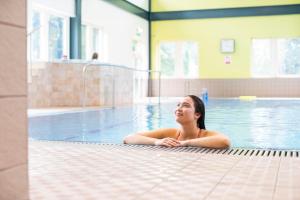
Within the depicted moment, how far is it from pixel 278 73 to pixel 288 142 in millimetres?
13837

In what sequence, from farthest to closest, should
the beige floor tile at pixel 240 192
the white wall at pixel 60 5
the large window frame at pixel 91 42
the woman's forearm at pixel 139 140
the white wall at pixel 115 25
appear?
1. the white wall at pixel 115 25
2. the large window frame at pixel 91 42
3. the white wall at pixel 60 5
4. the woman's forearm at pixel 139 140
5. the beige floor tile at pixel 240 192

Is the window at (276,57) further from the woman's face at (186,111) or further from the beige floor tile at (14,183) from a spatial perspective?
the beige floor tile at (14,183)

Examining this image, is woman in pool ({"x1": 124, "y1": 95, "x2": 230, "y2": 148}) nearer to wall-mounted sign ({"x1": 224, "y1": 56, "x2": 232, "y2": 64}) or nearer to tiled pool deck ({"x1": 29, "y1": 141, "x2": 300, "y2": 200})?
tiled pool deck ({"x1": 29, "y1": 141, "x2": 300, "y2": 200})

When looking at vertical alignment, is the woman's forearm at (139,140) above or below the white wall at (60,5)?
below

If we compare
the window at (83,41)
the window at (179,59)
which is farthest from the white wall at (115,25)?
the window at (179,59)

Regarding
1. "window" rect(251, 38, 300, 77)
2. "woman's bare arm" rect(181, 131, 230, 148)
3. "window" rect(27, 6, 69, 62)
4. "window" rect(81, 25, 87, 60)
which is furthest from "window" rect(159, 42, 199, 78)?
"woman's bare arm" rect(181, 131, 230, 148)

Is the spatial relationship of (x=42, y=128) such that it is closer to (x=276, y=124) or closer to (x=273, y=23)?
(x=276, y=124)

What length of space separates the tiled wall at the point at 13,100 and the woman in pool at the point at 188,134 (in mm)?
2223

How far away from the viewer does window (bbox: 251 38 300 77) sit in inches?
703

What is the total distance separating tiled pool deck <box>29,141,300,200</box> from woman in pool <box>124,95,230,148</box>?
0.90ft

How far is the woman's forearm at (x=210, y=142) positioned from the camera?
3.84m

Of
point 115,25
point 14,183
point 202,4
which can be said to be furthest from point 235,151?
point 202,4

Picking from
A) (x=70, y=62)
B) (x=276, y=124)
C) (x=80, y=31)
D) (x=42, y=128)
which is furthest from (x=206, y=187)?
(x=80, y=31)

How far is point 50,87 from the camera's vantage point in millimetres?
11133
